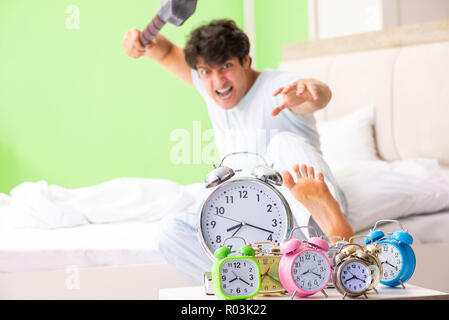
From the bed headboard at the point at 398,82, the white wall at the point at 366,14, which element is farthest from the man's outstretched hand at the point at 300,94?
the white wall at the point at 366,14

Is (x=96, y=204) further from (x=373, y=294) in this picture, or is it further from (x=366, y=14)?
(x=366, y=14)

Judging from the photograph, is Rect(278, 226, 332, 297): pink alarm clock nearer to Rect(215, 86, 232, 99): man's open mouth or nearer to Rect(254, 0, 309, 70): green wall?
Rect(215, 86, 232, 99): man's open mouth

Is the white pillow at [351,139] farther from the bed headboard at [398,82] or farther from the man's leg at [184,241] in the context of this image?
the man's leg at [184,241]

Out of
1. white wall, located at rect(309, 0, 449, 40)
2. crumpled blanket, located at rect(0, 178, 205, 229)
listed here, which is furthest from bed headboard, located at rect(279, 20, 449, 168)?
crumpled blanket, located at rect(0, 178, 205, 229)

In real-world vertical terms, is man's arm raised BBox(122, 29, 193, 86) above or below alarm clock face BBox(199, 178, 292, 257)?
above

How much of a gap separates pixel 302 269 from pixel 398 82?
5.61 ft

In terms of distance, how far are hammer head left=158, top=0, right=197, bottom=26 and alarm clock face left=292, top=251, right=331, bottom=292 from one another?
2.87ft

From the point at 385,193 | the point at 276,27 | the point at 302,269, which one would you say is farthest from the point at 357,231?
the point at 276,27

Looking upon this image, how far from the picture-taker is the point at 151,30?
1861mm

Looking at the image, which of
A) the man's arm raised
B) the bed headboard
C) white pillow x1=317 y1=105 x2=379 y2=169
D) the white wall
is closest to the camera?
the man's arm raised

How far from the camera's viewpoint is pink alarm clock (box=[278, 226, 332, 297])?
0.91m

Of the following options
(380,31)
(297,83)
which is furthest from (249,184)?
(380,31)
